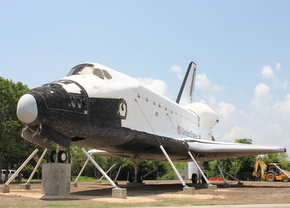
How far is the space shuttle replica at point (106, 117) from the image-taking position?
785 cm

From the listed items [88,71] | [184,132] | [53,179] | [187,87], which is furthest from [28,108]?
[187,87]

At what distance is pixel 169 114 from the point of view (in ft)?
46.3

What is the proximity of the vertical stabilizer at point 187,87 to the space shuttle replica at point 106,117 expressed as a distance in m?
7.59

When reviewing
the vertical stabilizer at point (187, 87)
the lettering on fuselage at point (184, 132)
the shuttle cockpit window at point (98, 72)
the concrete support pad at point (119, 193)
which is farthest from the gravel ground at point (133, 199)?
the vertical stabilizer at point (187, 87)

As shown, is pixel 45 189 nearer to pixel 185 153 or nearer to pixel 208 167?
pixel 185 153

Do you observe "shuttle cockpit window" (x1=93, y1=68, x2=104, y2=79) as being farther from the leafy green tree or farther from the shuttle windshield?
the leafy green tree

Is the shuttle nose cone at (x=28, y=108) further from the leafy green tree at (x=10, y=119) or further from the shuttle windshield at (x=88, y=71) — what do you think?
the leafy green tree at (x=10, y=119)

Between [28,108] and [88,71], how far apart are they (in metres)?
2.94

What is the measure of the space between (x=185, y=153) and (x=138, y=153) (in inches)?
99.2

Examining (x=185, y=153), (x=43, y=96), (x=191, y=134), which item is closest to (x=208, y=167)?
(x=191, y=134)

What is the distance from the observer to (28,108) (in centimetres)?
742

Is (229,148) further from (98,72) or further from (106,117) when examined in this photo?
(98,72)

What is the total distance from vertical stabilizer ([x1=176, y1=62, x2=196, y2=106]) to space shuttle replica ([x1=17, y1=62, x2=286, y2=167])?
759 centimetres

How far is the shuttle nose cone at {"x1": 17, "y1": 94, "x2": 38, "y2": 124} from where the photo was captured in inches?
292
